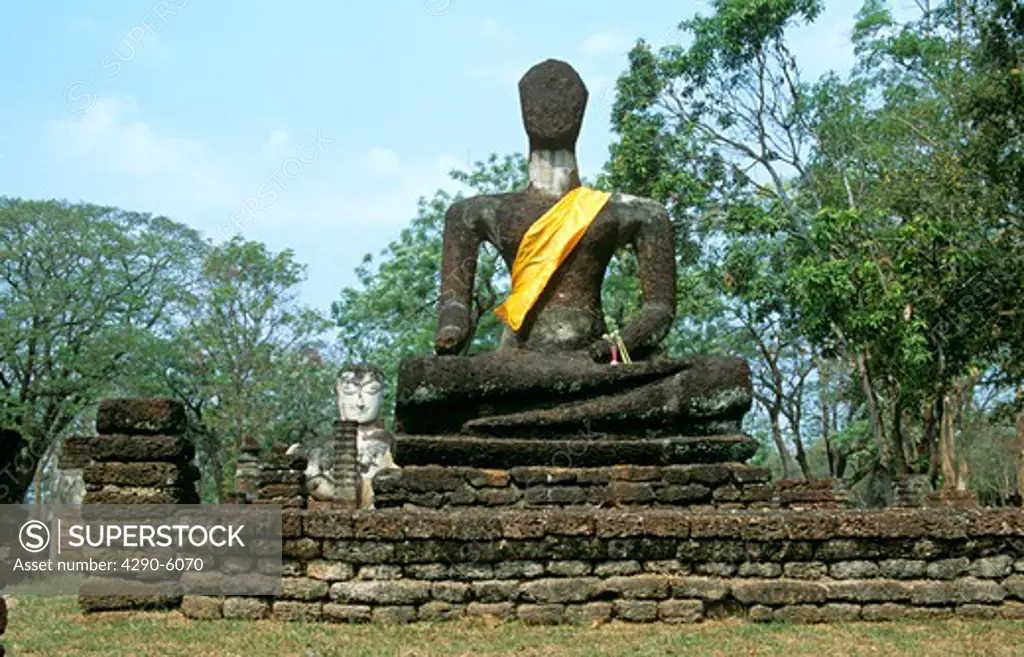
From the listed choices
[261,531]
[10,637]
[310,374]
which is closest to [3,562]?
[10,637]

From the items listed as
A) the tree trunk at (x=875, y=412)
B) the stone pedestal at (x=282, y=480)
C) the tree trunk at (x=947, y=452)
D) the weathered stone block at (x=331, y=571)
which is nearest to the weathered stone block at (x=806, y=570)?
the weathered stone block at (x=331, y=571)

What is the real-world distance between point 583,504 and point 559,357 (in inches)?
62.2

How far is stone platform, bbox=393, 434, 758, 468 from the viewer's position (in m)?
8.07

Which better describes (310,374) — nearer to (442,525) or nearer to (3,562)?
(3,562)

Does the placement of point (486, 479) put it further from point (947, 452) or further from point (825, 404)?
point (825, 404)

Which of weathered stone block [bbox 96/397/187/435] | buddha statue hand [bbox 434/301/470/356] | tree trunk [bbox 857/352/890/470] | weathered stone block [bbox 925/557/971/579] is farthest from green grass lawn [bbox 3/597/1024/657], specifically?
tree trunk [bbox 857/352/890/470]

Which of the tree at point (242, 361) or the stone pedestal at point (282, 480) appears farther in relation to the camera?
the tree at point (242, 361)

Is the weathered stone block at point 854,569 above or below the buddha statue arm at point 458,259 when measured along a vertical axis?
below

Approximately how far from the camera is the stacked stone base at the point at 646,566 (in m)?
6.04

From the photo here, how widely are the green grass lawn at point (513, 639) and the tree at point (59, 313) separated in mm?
18979

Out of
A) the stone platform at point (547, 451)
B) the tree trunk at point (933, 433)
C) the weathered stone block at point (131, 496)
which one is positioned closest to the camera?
the weathered stone block at point (131, 496)

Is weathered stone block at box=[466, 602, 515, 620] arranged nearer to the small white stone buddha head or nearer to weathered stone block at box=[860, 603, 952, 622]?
weathered stone block at box=[860, 603, 952, 622]

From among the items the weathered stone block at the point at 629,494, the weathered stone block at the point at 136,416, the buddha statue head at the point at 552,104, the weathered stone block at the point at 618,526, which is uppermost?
the buddha statue head at the point at 552,104

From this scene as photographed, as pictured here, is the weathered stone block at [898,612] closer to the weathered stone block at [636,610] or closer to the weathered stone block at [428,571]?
the weathered stone block at [636,610]
